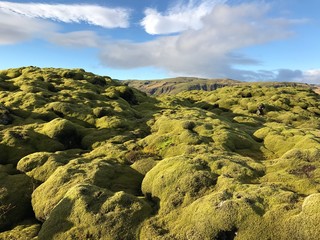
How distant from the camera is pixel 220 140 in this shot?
39.7 metres

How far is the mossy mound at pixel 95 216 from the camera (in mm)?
18594

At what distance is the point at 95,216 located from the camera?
19.2 m

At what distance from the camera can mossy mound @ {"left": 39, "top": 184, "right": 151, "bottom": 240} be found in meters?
18.6

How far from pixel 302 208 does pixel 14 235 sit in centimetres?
1848

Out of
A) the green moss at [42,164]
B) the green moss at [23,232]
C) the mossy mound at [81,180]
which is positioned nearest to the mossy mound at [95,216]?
the green moss at [23,232]

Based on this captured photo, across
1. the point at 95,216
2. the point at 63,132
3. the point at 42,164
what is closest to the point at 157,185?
the point at 95,216

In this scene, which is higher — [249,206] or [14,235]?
[249,206]

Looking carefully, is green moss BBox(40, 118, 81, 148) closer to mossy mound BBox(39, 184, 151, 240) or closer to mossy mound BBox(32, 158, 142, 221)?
mossy mound BBox(32, 158, 142, 221)

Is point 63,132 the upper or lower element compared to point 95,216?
upper

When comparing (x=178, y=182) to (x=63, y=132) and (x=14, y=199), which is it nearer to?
(x=14, y=199)

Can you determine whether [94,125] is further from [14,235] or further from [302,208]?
[302,208]

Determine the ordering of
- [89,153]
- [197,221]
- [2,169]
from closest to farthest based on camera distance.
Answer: [197,221] < [2,169] < [89,153]

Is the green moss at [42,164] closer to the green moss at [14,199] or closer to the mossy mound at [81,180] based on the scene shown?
the green moss at [14,199]

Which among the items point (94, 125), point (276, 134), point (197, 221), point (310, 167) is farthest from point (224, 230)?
point (94, 125)
